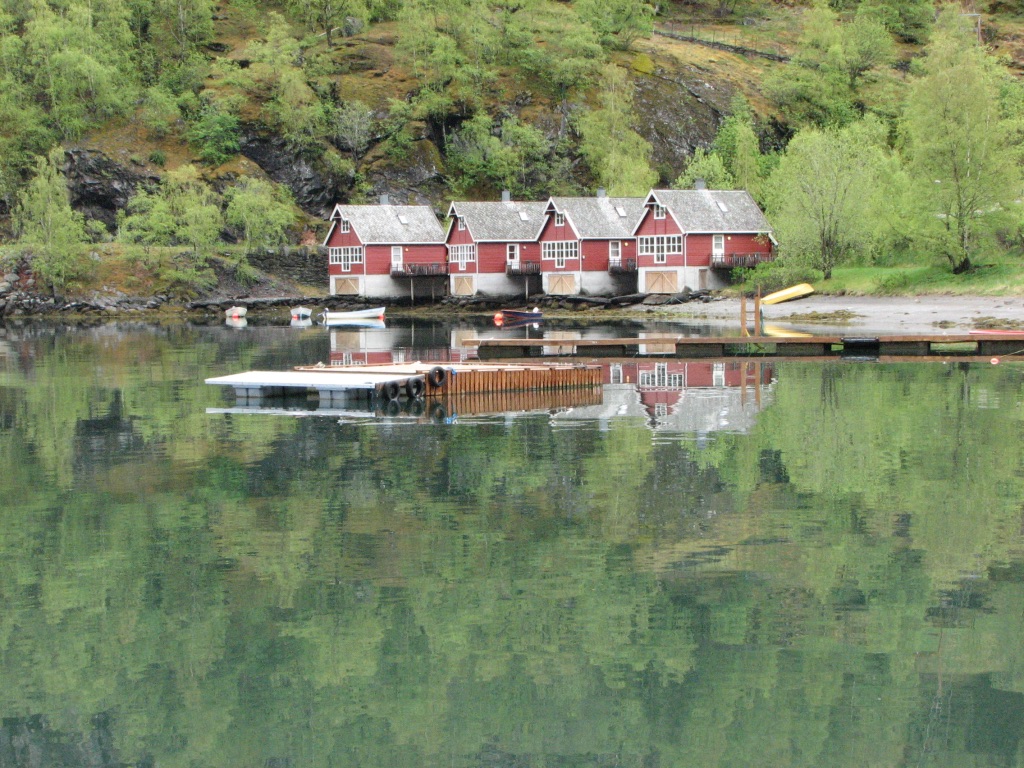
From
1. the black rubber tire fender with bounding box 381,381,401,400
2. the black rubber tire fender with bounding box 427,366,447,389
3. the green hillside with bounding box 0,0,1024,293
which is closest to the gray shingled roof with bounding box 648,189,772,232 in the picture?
the green hillside with bounding box 0,0,1024,293

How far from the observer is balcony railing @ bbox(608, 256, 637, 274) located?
94.2m

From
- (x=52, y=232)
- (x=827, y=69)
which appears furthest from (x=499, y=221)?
(x=827, y=69)

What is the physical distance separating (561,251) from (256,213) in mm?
25424

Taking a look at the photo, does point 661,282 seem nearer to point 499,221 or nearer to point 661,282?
point 661,282

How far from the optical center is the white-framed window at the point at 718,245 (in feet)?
300

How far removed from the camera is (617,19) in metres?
135

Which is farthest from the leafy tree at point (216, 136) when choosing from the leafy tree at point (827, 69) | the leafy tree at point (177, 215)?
the leafy tree at point (827, 69)

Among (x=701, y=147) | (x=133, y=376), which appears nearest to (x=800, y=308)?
(x=133, y=376)

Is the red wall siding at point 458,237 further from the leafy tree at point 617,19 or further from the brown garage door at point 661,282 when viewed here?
the leafy tree at point 617,19

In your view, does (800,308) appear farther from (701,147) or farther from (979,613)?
(979,613)

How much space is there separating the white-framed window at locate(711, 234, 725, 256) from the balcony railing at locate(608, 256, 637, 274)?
19.7 feet

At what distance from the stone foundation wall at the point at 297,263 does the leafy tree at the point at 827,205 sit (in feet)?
131

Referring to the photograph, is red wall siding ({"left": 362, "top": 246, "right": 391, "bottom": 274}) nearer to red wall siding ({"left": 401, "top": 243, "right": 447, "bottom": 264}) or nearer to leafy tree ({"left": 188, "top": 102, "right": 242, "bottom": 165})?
red wall siding ({"left": 401, "top": 243, "right": 447, "bottom": 264})

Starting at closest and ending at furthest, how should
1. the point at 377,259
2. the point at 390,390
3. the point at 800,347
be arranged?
the point at 390,390 → the point at 800,347 → the point at 377,259
